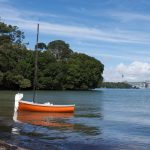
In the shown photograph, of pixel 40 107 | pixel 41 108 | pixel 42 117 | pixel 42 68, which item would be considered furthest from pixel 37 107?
pixel 42 68

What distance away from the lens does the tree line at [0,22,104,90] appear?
432ft

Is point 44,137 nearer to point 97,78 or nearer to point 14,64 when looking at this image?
point 14,64

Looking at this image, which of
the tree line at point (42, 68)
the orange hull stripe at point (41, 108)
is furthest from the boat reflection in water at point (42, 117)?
the tree line at point (42, 68)

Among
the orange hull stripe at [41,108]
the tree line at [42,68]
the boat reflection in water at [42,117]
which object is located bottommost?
the boat reflection in water at [42,117]

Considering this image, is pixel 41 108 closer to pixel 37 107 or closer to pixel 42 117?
pixel 37 107

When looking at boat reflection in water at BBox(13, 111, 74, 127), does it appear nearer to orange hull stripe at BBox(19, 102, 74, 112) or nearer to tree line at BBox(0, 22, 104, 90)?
orange hull stripe at BBox(19, 102, 74, 112)

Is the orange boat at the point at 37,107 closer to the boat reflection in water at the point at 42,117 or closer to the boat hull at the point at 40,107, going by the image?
the boat hull at the point at 40,107

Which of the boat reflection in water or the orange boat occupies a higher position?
the orange boat

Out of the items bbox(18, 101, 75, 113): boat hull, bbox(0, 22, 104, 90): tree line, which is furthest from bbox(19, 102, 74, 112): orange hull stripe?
bbox(0, 22, 104, 90): tree line

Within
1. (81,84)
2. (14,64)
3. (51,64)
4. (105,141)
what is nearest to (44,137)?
(105,141)

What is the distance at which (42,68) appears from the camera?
14838cm

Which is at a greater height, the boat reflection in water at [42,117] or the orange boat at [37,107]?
the orange boat at [37,107]

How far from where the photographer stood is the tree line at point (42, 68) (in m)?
132

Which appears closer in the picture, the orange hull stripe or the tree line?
the orange hull stripe
